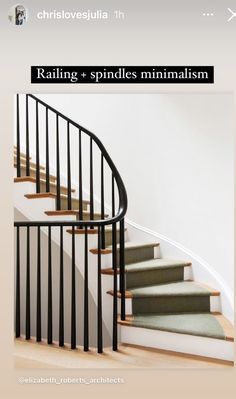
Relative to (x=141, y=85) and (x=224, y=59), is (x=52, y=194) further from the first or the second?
(x=224, y=59)

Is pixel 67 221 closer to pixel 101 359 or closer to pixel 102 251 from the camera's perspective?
pixel 102 251

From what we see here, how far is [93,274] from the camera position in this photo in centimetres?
280

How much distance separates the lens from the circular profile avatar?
2.00 m

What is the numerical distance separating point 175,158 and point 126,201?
2.11ft

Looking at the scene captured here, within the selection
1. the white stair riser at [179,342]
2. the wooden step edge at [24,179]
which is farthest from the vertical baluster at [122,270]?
the wooden step edge at [24,179]

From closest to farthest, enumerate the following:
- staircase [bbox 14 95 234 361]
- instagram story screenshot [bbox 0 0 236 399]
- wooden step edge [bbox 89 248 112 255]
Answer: instagram story screenshot [bbox 0 0 236 399] → staircase [bbox 14 95 234 361] → wooden step edge [bbox 89 248 112 255]

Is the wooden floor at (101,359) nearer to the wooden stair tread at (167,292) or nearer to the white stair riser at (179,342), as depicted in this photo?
the white stair riser at (179,342)

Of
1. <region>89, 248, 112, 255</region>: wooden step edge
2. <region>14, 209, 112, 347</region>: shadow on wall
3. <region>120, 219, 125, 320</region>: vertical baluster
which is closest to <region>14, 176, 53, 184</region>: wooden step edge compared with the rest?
<region>14, 209, 112, 347</region>: shadow on wall

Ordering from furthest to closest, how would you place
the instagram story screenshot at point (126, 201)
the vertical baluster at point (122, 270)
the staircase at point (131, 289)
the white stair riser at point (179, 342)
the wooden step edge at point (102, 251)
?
the wooden step edge at point (102, 251) → the vertical baluster at point (122, 270) → the staircase at point (131, 289) → the white stair riser at point (179, 342) → the instagram story screenshot at point (126, 201)

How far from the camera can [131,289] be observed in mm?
2848

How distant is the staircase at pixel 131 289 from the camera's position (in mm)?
2379

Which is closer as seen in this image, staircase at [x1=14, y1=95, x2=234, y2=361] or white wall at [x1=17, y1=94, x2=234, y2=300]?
staircase at [x1=14, y1=95, x2=234, y2=361]

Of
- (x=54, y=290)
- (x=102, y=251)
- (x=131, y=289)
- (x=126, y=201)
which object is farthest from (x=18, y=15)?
(x=131, y=289)

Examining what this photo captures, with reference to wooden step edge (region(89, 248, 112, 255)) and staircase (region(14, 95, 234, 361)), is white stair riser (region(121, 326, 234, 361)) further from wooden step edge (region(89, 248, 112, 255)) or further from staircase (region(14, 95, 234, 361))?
wooden step edge (region(89, 248, 112, 255))
